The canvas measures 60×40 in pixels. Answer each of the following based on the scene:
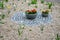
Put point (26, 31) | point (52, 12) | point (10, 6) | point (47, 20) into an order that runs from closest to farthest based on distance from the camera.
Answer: point (26, 31) < point (47, 20) < point (52, 12) < point (10, 6)

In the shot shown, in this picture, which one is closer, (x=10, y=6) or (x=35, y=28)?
(x=35, y=28)

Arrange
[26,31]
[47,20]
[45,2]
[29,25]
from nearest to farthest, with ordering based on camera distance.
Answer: [26,31]
[29,25]
[47,20]
[45,2]

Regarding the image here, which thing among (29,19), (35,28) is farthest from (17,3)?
(35,28)

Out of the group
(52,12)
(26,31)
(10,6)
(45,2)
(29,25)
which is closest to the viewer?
(26,31)

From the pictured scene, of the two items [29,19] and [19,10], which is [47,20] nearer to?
[29,19]

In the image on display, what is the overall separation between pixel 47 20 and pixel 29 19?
58 centimetres

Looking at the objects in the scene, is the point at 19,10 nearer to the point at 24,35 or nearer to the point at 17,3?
the point at 17,3

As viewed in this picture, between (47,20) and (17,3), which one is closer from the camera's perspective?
(47,20)

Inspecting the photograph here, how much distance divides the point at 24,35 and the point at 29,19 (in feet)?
3.96

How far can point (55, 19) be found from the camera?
6961 mm

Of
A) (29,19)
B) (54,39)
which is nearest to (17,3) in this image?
(29,19)

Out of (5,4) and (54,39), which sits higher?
(5,4)

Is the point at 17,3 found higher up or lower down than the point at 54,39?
higher up

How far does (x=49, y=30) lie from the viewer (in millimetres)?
6113
